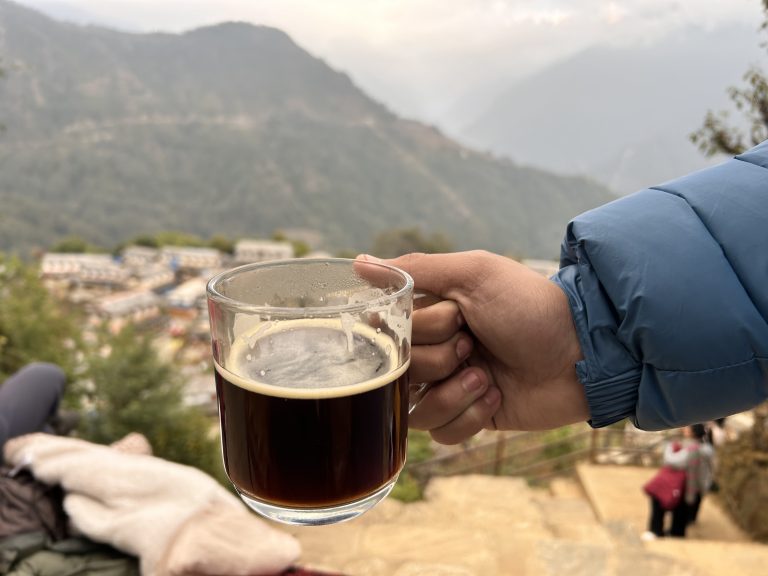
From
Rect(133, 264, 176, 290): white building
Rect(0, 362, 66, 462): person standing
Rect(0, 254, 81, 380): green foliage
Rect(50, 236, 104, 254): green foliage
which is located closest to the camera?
Rect(0, 362, 66, 462): person standing

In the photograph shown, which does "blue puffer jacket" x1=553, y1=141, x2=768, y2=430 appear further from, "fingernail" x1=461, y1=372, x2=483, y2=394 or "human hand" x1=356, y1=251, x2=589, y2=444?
"fingernail" x1=461, y1=372, x2=483, y2=394

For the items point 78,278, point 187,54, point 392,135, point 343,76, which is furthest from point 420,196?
point 78,278

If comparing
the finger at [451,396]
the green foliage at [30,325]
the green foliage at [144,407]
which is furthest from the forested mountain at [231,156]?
the finger at [451,396]

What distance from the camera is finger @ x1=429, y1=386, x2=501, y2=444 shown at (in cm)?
129

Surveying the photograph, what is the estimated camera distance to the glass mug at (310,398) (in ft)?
2.39

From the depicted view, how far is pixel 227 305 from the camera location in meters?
0.75

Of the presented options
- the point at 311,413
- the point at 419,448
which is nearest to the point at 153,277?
the point at 419,448

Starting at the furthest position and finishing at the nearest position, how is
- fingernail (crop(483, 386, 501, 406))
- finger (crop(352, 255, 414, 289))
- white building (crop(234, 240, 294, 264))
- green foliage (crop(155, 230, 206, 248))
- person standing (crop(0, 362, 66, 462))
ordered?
green foliage (crop(155, 230, 206, 248)), white building (crop(234, 240, 294, 264)), person standing (crop(0, 362, 66, 462)), fingernail (crop(483, 386, 501, 406)), finger (crop(352, 255, 414, 289))

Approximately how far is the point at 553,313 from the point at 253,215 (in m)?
61.5

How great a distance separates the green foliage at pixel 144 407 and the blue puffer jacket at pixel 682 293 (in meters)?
4.81

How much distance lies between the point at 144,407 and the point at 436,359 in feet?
16.6

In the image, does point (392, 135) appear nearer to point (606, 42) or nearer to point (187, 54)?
point (187, 54)

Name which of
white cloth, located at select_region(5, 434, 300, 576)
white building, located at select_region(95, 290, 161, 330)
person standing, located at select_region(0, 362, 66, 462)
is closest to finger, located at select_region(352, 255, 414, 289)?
white cloth, located at select_region(5, 434, 300, 576)

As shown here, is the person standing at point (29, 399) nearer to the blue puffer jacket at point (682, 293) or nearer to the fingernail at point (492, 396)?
the fingernail at point (492, 396)
